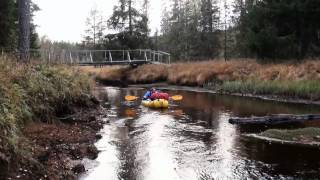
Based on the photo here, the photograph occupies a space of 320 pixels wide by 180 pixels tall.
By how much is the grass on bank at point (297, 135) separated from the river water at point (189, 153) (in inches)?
34.1

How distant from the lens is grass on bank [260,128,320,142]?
15719 millimetres

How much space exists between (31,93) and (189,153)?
16.6 feet

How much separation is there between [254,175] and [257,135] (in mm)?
5256

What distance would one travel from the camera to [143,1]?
270 ft

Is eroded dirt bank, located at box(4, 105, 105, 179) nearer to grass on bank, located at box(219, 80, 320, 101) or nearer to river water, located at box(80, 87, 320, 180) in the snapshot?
river water, located at box(80, 87, 320, 180)

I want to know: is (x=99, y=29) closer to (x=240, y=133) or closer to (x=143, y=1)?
(x=143, y=1)

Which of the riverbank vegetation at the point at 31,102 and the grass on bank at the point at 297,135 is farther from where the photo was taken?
the grass on bank at the point at 297,135

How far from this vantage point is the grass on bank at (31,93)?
9938 mm

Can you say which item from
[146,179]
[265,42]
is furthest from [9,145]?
[265,42]

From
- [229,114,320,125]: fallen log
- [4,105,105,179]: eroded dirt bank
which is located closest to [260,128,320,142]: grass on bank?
[229,114,320,125]: fallen log

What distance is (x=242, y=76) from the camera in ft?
123

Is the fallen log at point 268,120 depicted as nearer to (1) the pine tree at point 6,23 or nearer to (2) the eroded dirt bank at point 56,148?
(2) the eroded dirt bank at point 56,148

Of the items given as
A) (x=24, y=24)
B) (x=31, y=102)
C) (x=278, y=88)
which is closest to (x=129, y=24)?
(x=278, y=88)

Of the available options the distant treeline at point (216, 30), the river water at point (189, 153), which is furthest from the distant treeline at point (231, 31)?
the river water at point (189, 153)
